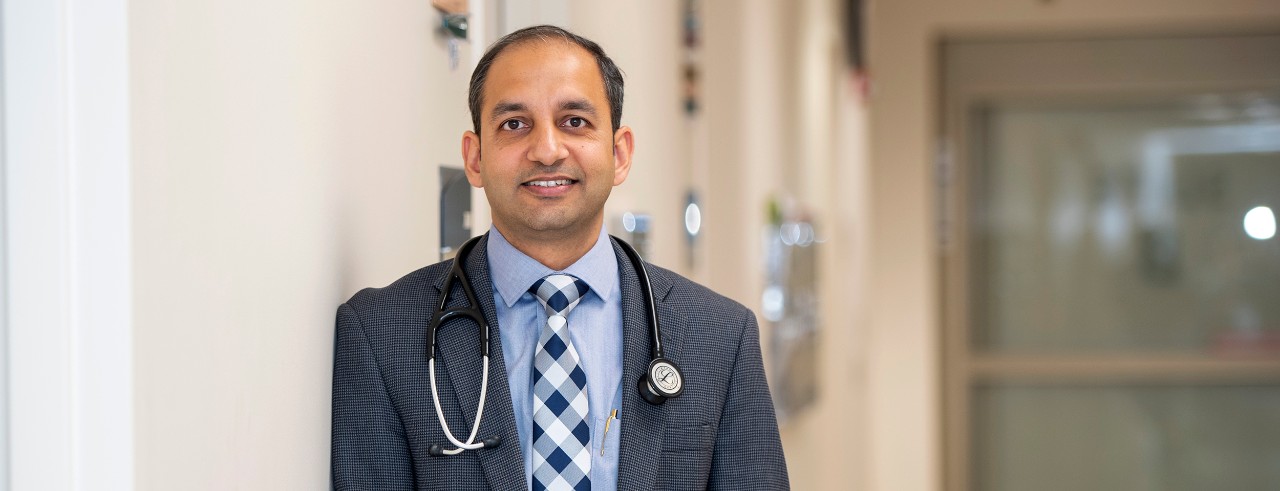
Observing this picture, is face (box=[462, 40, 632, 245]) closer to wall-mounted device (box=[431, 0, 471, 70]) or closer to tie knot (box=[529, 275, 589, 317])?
tie knot (box=[529, 275, 589, 317])

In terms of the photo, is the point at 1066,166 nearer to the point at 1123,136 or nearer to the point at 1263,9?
the point at 1123,136

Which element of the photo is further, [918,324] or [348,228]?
[918,324]

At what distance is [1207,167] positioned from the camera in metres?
5.25

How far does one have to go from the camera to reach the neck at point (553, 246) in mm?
1008

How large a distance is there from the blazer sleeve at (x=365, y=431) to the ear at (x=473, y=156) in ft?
0.49

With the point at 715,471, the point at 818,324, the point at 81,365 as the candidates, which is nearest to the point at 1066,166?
the point at 818,324

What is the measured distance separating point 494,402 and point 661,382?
131 millimetres

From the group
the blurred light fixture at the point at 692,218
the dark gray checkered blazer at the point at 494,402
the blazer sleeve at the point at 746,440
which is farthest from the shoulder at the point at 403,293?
the blurred light fixture at the point at 692,218

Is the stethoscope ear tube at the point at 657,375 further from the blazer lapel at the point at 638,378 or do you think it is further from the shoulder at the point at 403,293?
the shoulder at the point at 403,293

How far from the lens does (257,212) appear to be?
91cm

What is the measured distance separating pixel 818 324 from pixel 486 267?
2.93 metres

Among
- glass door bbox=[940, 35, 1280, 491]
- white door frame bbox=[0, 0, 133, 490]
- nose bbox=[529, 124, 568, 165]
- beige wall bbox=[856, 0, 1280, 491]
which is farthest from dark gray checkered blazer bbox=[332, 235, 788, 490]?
glass door bbox=[940, 35, 1280, 491]

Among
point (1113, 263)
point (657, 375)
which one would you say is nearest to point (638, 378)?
point (657, 375)

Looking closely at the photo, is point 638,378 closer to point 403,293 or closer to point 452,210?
point 403,293
